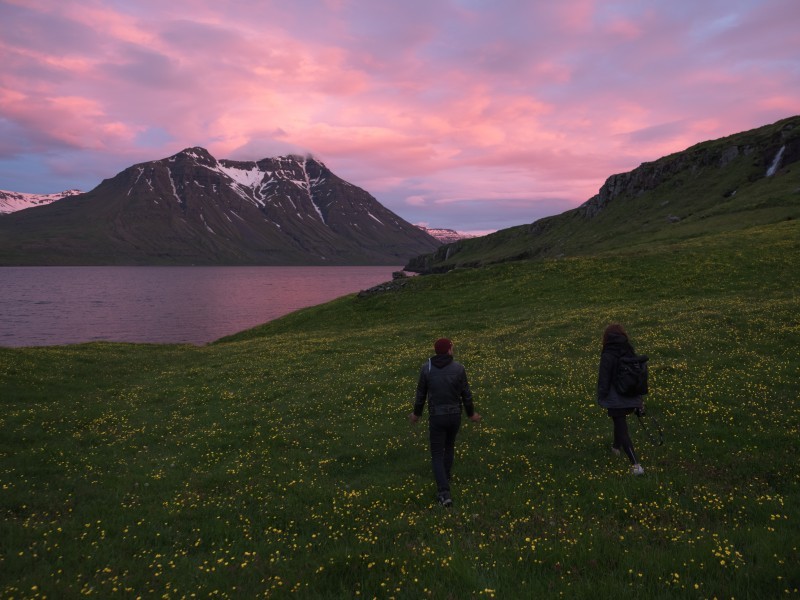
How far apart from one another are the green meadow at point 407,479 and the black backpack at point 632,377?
1.85 m

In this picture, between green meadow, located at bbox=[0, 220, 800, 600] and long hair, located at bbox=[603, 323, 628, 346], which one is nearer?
green meadow, located at bbox=[0, 220, 800, 600]

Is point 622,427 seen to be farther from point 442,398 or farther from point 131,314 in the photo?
point 131,314

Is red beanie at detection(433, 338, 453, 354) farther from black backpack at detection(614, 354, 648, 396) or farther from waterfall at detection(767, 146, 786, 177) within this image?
waterfall at detection(767, 146, 786, 177)

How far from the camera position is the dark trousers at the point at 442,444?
36.9 feet

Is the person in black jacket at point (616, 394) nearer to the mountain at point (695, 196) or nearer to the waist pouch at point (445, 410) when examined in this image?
the waist pouch at point (445, 410)

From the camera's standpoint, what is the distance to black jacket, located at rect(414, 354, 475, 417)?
11.5m

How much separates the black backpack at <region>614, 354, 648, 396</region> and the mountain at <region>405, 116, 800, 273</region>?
62048mm

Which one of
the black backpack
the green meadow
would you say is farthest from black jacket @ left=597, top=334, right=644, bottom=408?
the green meadow

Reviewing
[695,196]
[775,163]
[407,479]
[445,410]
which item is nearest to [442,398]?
[445,410]

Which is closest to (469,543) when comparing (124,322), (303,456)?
(303,456)

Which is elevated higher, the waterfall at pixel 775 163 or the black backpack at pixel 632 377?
the waterfall at pixel 775 163

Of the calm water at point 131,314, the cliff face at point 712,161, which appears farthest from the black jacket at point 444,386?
the cliff face at point 712,161

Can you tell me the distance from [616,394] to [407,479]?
20.3 feet

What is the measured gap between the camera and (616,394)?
12719 mm
